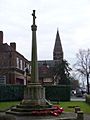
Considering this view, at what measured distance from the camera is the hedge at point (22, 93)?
2011 inches

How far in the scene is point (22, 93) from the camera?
52031mm

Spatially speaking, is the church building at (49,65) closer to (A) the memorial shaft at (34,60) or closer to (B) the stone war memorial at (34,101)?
(A) the memorial shaft at (34,60)

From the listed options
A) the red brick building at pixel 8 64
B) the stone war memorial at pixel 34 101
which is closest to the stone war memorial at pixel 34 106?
the stone war memorial at pixel 34 101

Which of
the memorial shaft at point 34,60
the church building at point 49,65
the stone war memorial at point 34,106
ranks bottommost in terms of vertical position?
the stone war memorial at point 34,106

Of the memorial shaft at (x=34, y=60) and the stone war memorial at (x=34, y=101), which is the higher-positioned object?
the memorial shaft at (x=34, y=60)

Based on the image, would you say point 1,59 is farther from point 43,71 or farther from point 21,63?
point 43,71

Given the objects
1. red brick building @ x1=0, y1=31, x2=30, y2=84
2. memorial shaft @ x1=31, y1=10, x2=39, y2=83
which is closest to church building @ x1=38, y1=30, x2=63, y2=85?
red brick building @ x1=0, y1=31, x2=30, y2=84

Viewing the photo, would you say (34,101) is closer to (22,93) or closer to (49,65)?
(22,93)

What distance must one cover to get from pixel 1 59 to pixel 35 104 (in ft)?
124

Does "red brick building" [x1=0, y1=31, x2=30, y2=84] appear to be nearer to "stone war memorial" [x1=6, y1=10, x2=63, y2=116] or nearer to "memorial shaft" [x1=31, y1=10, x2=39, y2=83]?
"memorial shaft" [x1=31, y1=10, x2=39, y2=83]

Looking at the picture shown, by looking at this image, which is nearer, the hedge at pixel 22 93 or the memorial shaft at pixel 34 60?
the memorial shaft at pixel 34 60

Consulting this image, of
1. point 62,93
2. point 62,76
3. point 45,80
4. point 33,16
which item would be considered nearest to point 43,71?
point 45,80

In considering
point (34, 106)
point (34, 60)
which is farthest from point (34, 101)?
point (34, 60)

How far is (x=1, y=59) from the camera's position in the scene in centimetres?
6131
